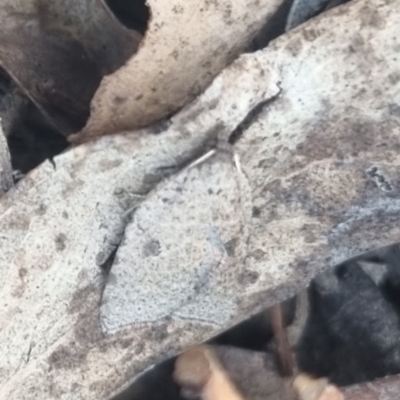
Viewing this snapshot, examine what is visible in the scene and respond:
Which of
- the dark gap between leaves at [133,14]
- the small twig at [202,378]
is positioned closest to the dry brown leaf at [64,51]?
the dark gap between leaves at [133,14]

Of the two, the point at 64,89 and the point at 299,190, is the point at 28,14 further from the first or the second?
the point at 299,190

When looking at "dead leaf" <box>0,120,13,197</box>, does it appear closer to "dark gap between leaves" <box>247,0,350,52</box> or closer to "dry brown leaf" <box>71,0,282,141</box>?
"dry brown leaf" <box>71,0,282,141</box>

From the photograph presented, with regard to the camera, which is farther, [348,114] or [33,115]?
[33,115]

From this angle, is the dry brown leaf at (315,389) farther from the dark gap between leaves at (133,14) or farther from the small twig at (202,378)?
the dark gap between leaves at (133,14)

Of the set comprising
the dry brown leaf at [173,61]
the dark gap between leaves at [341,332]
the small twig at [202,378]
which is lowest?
the dark gap between leaves at [341,332]

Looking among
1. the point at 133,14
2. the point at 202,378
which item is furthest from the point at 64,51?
the point at 202,378

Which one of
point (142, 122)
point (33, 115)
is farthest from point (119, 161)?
point (33, 115)

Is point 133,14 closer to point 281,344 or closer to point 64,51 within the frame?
point 64,51
